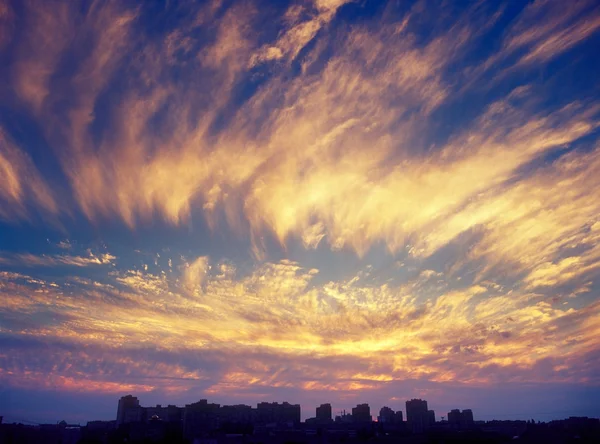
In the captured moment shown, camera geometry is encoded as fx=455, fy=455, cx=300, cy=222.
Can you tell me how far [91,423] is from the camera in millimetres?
164500

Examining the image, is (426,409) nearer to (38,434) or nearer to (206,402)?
(206,402)

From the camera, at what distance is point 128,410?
156 meters

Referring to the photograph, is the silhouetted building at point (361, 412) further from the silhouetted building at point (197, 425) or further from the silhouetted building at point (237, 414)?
the silhouetted building at point (197, 425)

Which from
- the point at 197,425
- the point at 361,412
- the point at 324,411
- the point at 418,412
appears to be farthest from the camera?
the point at 324,411

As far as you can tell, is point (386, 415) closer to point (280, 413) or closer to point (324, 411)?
point (324, 411)

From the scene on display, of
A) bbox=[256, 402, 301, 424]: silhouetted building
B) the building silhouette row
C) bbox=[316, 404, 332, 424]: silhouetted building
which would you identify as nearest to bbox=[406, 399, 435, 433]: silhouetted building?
the building silhouette row

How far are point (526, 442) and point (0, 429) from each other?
89406 mm

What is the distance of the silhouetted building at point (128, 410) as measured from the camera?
504 ft

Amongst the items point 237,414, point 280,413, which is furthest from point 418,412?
point 237,414

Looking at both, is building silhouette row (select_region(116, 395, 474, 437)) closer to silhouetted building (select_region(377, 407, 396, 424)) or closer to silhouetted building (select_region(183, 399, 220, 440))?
silhouetted building (select_region(377, 407, 396, 424))

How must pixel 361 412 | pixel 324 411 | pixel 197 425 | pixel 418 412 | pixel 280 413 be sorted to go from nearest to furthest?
pixel 197 425
pixel 418 412
pixel 280 413
pixel 361 412
pixel 324 411

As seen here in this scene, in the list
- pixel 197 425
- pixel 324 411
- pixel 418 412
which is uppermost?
pixel 324 411

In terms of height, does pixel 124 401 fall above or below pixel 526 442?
above

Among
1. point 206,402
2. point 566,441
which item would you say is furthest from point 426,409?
point 566,441
